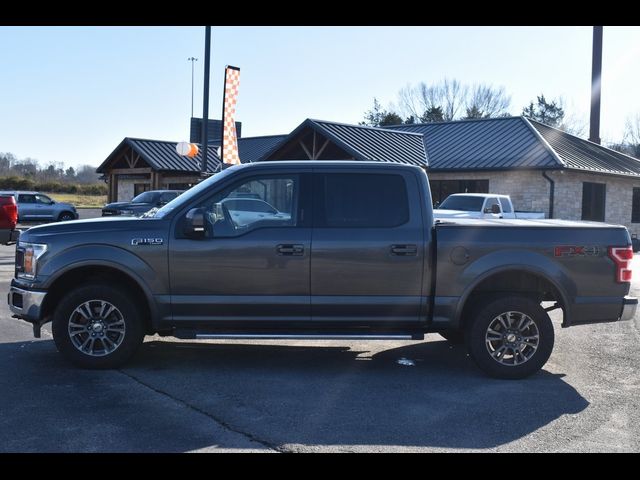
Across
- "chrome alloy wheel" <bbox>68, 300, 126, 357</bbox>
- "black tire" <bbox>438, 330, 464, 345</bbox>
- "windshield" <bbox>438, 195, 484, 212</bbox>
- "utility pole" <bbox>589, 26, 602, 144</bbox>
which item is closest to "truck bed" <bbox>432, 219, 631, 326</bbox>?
"black tire" <bbox>438, 330, 464, 345</bbox>

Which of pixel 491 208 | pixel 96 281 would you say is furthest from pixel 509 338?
pixel 491 208

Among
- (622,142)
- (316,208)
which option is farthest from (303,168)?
(622,142)

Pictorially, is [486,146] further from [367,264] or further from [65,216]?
[367,264]

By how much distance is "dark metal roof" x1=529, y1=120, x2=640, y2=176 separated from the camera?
1053 inches

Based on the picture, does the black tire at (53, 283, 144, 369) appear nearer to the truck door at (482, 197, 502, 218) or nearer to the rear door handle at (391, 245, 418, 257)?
the rear door handle at (391, 245, 418, 257)

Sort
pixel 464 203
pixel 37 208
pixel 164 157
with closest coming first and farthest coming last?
1. pixel 464 203
2. pixel 37 208
3. pixel 164 157

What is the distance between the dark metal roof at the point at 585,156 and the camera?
26.8 m

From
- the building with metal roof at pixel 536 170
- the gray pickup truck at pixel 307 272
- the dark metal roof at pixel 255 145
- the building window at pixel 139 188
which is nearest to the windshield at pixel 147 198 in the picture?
the building with metal roof at pixel 536 170

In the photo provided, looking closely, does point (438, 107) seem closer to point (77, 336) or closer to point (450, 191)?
point (450, 191)

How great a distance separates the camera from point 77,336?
6.66 meters

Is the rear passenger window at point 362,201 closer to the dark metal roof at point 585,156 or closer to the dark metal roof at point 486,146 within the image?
the dark metal roof at point 486,146

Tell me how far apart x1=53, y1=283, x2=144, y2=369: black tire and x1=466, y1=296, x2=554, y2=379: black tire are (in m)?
3.23

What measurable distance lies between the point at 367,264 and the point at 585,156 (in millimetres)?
24393

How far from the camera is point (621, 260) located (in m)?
6.78
